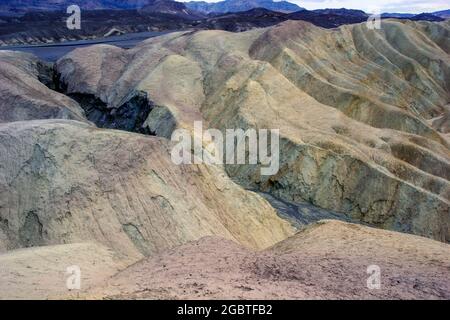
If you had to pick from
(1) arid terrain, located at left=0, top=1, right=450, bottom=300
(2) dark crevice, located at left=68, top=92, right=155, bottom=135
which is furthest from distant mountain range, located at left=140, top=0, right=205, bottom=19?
(2) dark crevice, located at left=68, top=92, right=155, bottom=135

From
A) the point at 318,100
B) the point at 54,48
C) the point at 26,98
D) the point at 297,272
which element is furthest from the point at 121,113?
the point at 54,48

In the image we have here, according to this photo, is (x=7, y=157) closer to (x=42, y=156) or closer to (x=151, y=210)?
(x=42, y=156)

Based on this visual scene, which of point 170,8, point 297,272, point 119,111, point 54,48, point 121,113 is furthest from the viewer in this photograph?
point 170,8

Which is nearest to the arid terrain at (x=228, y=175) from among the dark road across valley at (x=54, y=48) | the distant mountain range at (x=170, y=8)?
the dark road across valley at (x=54, y=48)

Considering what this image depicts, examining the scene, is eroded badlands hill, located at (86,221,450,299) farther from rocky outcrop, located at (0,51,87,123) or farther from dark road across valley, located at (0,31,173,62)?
dark road across valley, located at (0,31,173,62)

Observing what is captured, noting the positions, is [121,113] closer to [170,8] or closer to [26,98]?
[26,98]

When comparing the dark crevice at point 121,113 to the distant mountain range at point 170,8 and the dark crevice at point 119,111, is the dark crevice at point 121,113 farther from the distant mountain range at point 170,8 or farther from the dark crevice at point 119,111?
the distant mountain range at point 170,8

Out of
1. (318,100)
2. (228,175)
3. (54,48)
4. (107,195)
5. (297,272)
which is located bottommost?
(228,175)

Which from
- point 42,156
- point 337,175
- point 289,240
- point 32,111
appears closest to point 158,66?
point 32,111
